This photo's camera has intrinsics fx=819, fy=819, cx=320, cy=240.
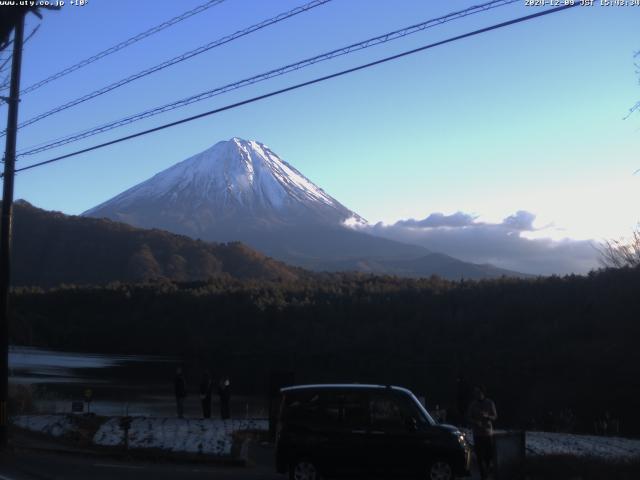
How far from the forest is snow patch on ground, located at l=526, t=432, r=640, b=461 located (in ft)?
52.6

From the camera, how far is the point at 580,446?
1636cm

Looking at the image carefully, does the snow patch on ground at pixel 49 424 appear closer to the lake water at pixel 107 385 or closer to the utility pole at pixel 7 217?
the utility pole at pixel 7 217

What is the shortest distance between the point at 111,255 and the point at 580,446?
11016 cm

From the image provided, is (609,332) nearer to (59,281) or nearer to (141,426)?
(141,426)

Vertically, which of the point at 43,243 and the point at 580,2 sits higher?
the point at 43,243

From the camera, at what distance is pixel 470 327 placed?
71.7 metres

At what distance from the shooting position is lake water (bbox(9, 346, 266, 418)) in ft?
92.7

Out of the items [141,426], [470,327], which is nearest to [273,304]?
[470,327]

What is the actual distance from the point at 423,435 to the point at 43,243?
119 m

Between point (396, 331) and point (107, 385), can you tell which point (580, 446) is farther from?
point (396, 331)

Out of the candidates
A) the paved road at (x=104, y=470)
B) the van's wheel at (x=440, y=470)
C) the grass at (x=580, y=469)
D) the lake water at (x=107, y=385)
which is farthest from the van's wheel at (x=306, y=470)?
the lake water at (x=107, y=385)

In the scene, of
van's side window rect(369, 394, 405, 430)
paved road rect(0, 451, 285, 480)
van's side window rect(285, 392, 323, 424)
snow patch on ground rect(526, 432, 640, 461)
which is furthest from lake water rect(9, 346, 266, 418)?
van's side window rect(369, 394, 405, 430)

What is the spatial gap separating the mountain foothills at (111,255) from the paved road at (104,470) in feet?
316

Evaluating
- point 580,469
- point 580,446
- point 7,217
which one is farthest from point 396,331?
point 580,469
